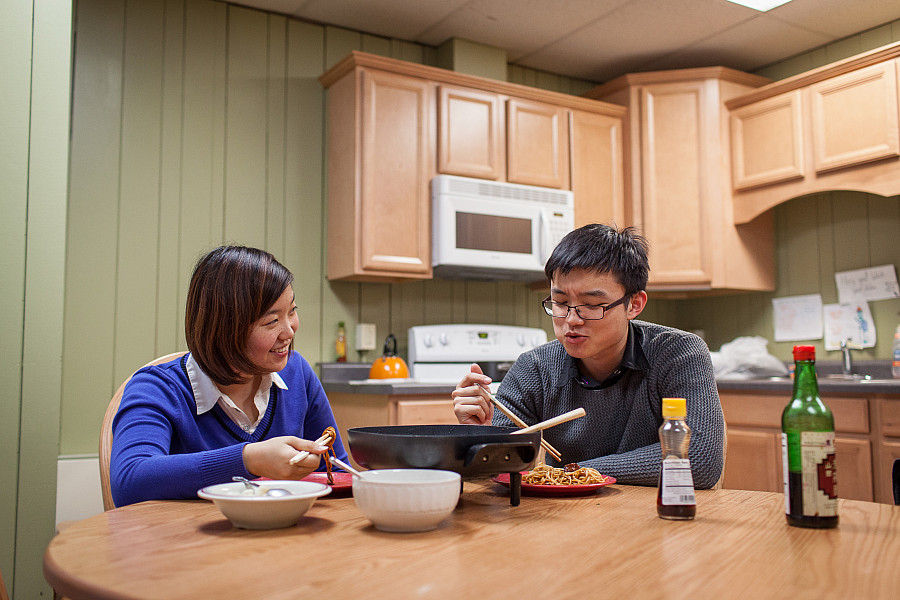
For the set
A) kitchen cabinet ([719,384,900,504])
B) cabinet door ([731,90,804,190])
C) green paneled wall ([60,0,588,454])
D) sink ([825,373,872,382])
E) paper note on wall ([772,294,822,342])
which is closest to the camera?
kitchen cabinet ([719,384,900,504])

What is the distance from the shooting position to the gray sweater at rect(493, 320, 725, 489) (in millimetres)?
1464

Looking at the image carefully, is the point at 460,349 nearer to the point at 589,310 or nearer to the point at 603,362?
the point at 603,362

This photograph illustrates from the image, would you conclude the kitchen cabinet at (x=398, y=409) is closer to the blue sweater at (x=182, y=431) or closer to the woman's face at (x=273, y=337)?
the blue sweater at (x=182, y=431)

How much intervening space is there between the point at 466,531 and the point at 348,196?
101 inches

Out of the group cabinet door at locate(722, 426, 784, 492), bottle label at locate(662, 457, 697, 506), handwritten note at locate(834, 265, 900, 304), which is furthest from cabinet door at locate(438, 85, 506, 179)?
bottle label at locate(662, 457, 697, 506)

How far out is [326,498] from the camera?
1.24 m

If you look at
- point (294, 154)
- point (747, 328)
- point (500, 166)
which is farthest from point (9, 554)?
point (747, 328)

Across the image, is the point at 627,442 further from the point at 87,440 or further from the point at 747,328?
the point at 747,328

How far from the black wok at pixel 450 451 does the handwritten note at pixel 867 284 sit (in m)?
3.13

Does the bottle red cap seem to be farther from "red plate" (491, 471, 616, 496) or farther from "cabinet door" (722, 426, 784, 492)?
"cabinet door" (722, 426, 784, 492)

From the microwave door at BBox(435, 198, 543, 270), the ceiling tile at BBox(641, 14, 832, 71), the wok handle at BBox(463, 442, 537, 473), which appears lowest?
the wok handle at BBox(463, 442, 537, 473)

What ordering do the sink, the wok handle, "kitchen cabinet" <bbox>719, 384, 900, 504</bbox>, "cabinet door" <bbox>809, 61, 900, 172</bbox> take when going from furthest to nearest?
1. the sink
2. "cabinet door" <bbox>809, 61, 900, 172</bbox>
3. "kitchen cabinet" <bbox>719, 384, 900, 504</bbox>
4. the wok handle

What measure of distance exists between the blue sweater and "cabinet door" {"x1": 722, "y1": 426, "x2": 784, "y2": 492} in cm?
216

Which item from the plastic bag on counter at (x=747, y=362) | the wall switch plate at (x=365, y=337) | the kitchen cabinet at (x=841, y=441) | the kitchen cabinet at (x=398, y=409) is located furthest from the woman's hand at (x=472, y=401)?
the plastic bag on counter at (x=747, y=362)
